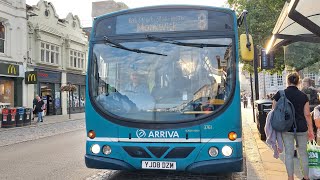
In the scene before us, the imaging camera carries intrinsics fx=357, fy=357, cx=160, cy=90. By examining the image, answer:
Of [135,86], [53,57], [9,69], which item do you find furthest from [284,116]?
[53,57]

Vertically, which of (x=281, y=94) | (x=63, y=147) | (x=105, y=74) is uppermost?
(x=105, y=74)

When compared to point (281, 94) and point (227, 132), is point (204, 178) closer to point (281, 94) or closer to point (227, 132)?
point (227, 132)

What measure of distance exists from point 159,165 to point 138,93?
3.94 feet

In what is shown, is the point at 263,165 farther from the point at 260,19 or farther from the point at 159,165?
the point at 260,19

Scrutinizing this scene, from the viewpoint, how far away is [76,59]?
34312 mm

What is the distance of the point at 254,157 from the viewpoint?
8430 mm

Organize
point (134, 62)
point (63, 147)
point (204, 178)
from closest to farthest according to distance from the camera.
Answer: point (134, 62)
point (204, 178)
point (63, 147)

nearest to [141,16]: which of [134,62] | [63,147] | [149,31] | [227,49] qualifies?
[149,31]

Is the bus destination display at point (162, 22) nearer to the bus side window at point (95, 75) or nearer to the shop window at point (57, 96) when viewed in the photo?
the bus side window at point (95, 75)

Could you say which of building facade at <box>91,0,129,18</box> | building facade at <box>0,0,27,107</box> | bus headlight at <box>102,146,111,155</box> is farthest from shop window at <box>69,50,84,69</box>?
bus headlight at <box>102,146,111,155</box>

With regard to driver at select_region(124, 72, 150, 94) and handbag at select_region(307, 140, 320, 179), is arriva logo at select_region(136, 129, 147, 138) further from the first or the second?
handbag at select_region(307, 140, 320, 179)

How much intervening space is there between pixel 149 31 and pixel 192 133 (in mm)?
1846

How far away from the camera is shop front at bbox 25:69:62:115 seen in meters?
Result: 28.3

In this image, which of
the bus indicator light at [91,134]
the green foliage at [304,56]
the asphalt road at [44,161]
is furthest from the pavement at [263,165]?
the green foliage at [304,56]
